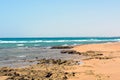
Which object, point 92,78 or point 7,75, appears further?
point 7,75

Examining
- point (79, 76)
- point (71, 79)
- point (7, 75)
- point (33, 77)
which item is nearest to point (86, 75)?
point (79, 76)

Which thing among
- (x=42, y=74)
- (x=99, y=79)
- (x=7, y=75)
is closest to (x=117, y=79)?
(x=99, y=79)

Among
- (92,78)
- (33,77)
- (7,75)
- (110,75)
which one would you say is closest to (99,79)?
(92,78)

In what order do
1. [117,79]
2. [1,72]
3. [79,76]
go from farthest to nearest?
1. [1,72]
2. [79,76]
3. [117,79]

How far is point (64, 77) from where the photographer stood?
16.0 m

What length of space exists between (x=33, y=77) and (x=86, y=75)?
9.33ft

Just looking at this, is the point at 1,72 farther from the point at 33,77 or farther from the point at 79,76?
the point at 79,76

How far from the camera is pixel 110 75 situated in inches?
661

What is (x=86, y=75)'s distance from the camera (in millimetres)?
16969

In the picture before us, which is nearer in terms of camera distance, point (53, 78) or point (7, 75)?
point (53, 78)

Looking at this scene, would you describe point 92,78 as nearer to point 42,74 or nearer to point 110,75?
point 110,75

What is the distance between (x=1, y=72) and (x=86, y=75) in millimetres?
4991

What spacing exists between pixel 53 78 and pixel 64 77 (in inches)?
25.7

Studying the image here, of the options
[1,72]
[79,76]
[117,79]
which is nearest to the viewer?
[117,79]
